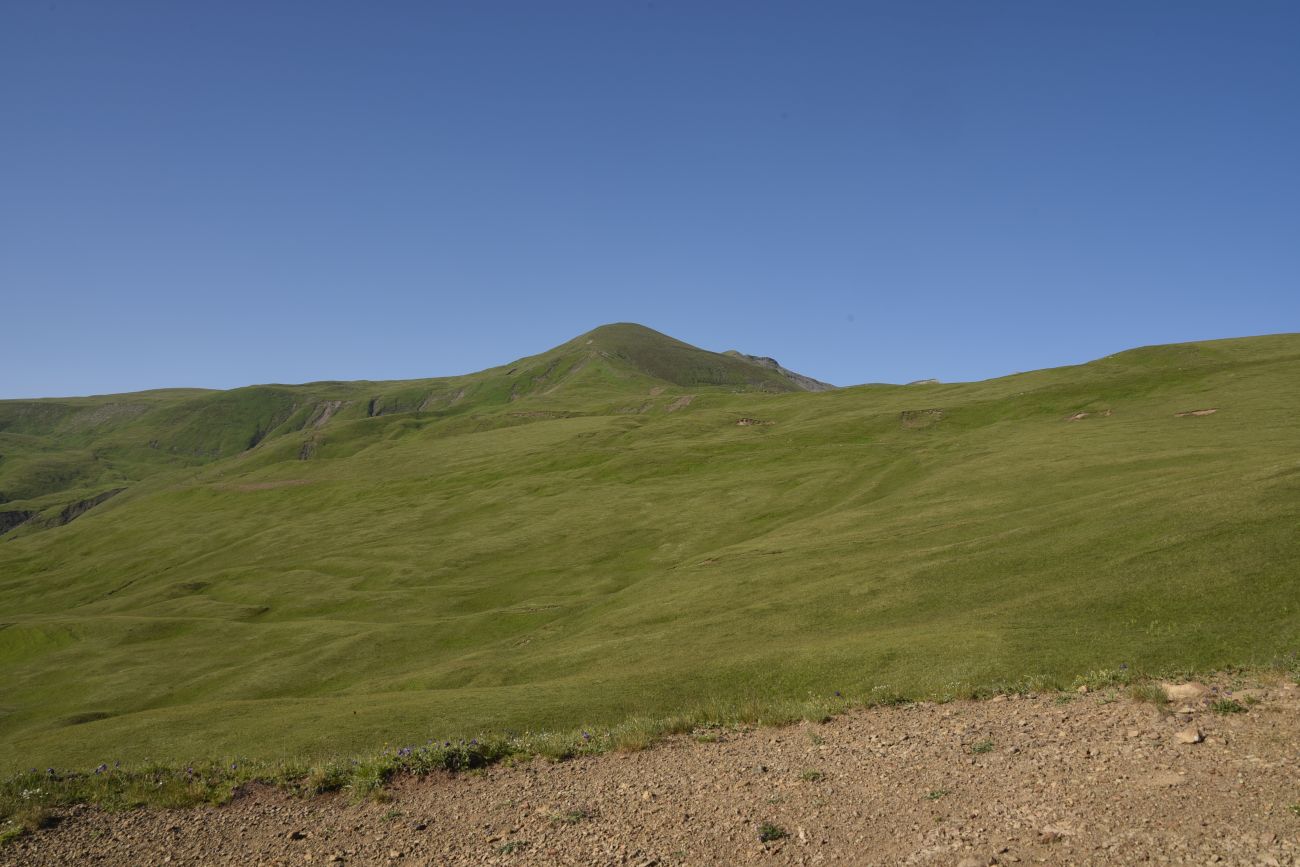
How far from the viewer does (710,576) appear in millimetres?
58531

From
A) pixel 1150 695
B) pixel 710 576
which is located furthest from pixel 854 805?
pixel 710 576

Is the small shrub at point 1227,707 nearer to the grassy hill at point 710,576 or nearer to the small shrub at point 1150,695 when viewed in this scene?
the small shrub at point 1150,695

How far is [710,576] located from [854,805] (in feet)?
145

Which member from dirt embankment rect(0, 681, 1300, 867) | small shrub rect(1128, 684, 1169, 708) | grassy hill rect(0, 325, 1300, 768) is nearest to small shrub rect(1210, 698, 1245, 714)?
dirt embankment rect(0, 681, 1300, 867)

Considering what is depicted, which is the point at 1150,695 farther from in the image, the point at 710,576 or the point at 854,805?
the point at 710,576

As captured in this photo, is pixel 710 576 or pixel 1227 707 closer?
pixel 1227 707

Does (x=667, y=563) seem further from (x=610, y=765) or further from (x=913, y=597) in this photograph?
(x=610, y=765)

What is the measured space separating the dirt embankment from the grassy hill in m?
5.44

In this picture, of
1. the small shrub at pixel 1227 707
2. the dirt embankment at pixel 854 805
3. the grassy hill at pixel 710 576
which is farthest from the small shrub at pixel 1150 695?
the grassy hill at pixel 710 576

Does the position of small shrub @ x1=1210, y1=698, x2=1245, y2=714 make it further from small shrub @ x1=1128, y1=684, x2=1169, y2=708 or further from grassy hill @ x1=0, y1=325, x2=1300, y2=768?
grassy hill @ x1=0, y1=325, x2=1300, y2=768

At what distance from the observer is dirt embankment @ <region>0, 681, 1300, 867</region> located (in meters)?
12.3

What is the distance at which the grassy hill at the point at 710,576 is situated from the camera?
100 ft

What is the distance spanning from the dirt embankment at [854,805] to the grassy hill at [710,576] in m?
5.44

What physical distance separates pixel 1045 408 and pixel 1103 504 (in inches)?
2807
